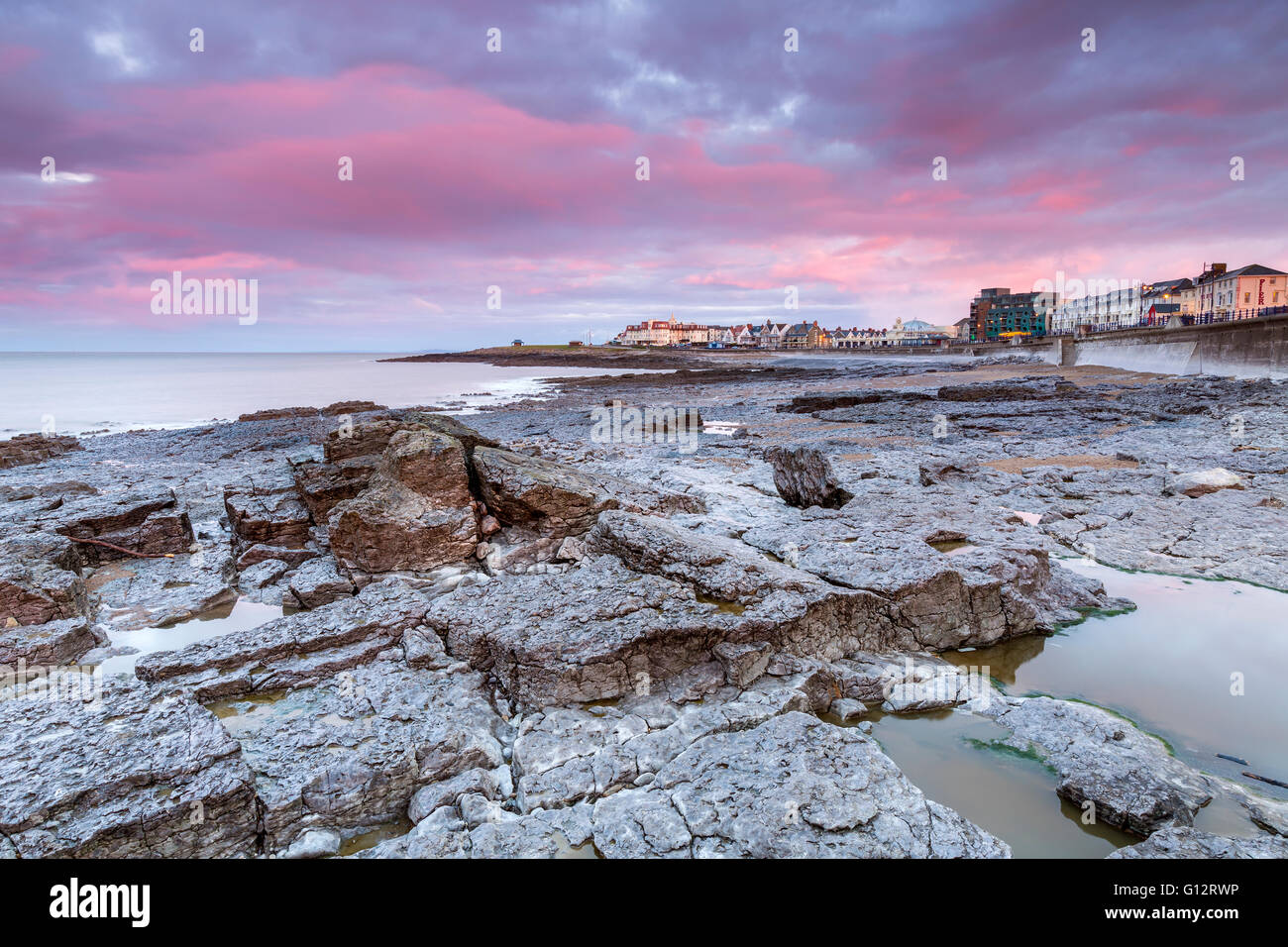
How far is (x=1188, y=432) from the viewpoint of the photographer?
63.5 ft

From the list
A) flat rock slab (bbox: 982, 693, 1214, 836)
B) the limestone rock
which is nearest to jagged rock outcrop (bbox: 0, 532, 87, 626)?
flat rock slab (bbox: 982, 693, 1214, 836)

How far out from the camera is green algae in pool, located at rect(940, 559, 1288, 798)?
18.7 ft

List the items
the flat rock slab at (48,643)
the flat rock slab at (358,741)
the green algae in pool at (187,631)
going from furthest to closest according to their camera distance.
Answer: the green algae in pool at (187,631), the flat rock slab at (48,643), the flat rock slab at (358,741)

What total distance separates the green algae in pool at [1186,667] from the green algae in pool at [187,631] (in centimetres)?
851

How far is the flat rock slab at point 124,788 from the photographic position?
4004 mm

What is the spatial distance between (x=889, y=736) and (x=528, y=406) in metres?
37.3

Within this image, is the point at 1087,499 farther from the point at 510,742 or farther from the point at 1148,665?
the point at 510,742

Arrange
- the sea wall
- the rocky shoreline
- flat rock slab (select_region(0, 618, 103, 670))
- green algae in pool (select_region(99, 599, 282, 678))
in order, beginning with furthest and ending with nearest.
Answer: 1. the sea wall
2. green algae in pool (select_region(99, 599, 282, 678))
3. flat rock slab (select_region(0, 618, 103, 670))
4. the rocky shoreline

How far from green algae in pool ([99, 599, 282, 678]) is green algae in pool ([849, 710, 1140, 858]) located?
23.6 ft

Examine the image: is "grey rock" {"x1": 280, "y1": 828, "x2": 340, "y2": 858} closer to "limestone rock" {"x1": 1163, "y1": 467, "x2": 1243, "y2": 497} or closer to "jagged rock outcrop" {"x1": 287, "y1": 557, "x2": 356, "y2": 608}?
"jagged rock outcrop" {"x1": 287, "y1": 557, "x2": 356, "y2": 608}

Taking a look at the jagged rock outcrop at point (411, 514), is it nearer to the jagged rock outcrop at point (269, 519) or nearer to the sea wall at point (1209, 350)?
the jagged rock outcrop at point (269, 519)

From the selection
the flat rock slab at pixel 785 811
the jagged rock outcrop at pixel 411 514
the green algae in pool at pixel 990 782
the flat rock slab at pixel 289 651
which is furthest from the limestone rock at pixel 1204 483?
the flat rock slab at pixel 289 651
